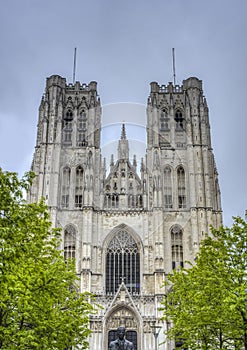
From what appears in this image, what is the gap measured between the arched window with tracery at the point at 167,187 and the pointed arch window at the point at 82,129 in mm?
8705

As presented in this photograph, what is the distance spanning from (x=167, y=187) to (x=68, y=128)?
11999mm

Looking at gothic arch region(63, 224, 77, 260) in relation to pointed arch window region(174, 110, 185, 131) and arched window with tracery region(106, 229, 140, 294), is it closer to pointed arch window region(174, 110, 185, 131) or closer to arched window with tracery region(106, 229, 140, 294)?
arched window with tracery region(106, 229, 140, 294)

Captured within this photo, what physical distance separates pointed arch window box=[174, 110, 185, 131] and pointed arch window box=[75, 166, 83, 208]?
1080 centimetres

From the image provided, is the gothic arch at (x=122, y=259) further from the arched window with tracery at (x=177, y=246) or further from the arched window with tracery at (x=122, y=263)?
the arched window with tracery at (x=177, y=246)

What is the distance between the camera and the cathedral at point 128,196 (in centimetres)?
3769

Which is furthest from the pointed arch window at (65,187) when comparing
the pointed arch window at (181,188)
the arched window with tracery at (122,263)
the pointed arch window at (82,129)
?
the pointed arch window at (181,188)

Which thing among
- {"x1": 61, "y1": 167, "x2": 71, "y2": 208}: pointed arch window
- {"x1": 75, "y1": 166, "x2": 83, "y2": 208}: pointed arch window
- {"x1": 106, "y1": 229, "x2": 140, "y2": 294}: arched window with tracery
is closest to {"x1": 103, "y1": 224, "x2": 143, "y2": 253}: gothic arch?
{"x1": 106, "y1": 229, "x2": 140, "y2": 294}: arched window with tracery

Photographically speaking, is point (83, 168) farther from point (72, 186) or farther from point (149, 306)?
point (149, 306)

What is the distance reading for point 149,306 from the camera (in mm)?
37156

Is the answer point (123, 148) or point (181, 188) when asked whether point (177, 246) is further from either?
point (123, 148)

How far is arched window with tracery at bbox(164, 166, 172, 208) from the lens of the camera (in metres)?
43.0

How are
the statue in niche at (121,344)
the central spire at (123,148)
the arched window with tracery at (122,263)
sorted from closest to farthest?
the statue in niche at (121,344) → the arched window with tracery at (122,263) → the central spire at (123,148)

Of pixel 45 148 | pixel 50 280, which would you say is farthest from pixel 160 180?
pixel 50 280

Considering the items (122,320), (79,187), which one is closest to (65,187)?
(79,187)
